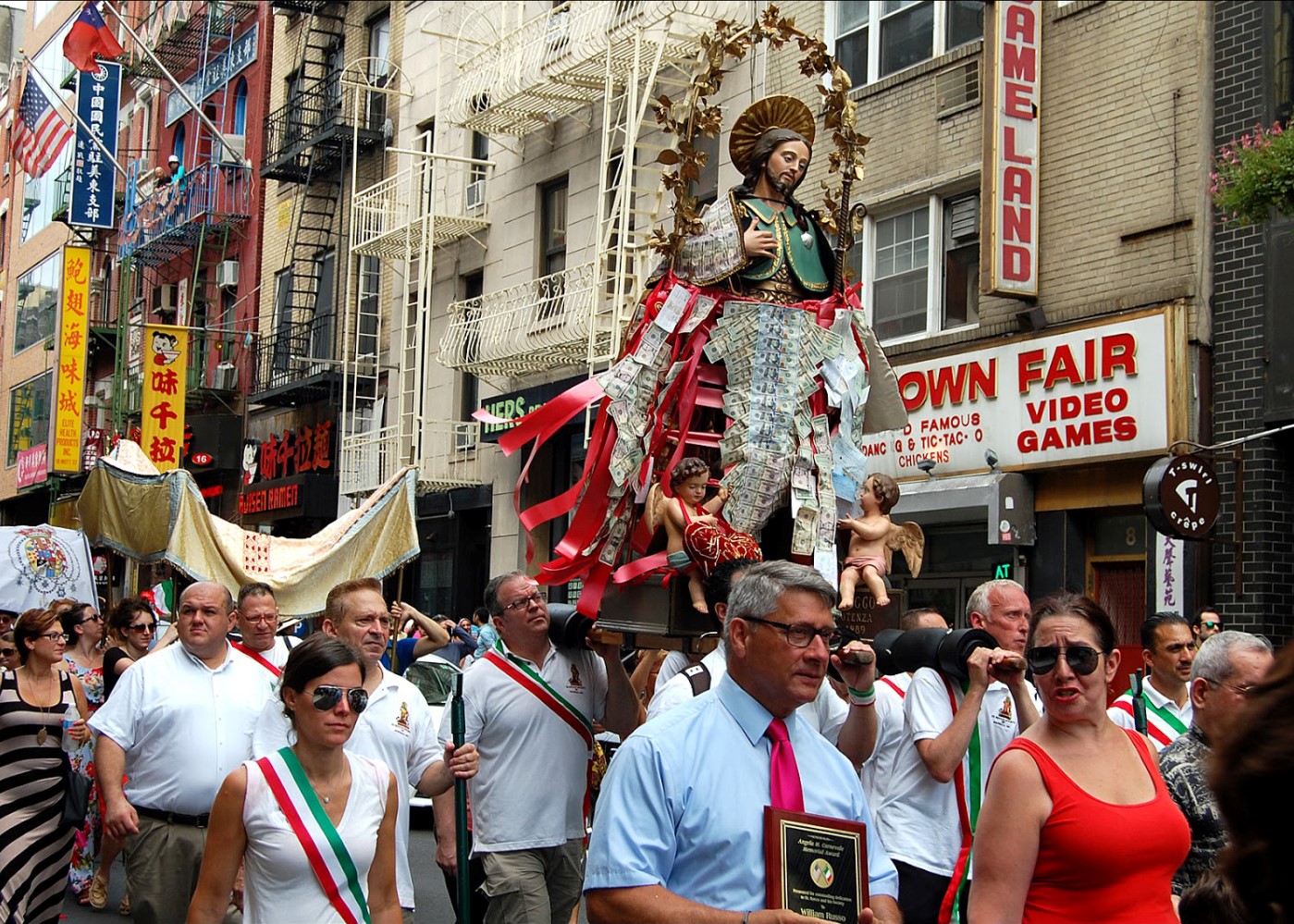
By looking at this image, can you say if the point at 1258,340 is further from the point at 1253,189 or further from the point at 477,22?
the point at 477,22

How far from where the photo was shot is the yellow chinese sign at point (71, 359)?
36.9 metres

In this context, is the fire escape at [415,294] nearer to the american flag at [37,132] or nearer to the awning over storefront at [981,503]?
the american flag at [37,132]

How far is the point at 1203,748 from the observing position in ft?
15.4

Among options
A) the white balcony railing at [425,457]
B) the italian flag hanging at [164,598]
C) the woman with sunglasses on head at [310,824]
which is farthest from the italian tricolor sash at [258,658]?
the white balcony railing at [425,457]

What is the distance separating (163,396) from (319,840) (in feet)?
89.6

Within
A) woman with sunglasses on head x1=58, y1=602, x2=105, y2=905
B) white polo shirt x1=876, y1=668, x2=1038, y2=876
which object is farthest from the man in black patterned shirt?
woman with sunglasses on head x1=58, y1=602, x2=105, y2=905

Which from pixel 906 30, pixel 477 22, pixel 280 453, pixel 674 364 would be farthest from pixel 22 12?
pixel 674 364

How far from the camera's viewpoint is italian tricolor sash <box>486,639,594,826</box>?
272 inches

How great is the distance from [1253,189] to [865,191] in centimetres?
728

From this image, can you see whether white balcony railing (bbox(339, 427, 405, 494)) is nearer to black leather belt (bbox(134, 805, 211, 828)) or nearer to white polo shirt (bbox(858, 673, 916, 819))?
black leather belt (bbox(134, 805, 211, 828))

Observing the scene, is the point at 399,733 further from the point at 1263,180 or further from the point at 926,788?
the point at 1263,180

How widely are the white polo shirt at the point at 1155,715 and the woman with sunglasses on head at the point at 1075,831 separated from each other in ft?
5.88

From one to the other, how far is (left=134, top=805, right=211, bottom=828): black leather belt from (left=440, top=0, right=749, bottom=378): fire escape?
12.7 metres

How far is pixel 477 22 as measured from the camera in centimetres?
2642
